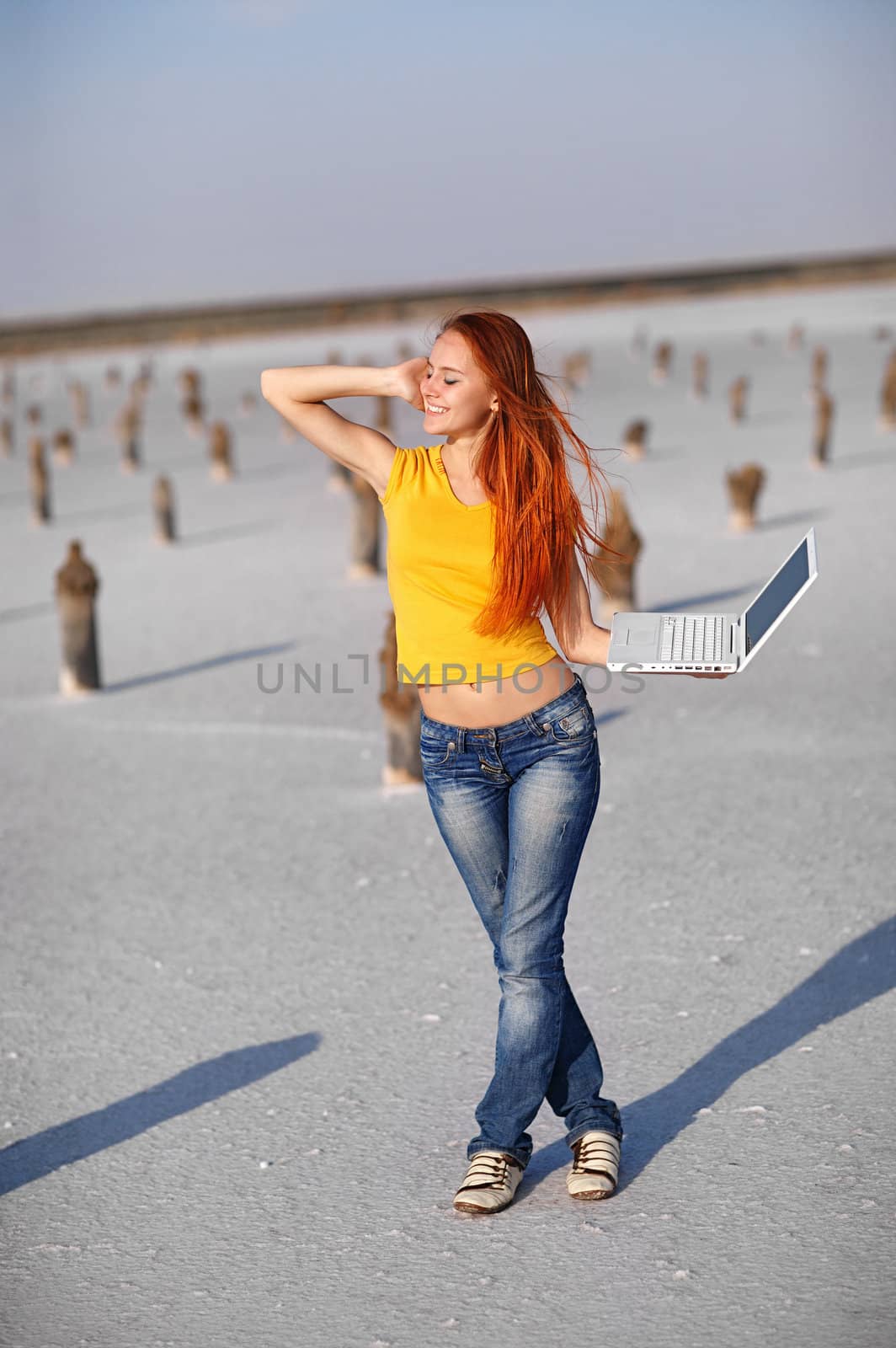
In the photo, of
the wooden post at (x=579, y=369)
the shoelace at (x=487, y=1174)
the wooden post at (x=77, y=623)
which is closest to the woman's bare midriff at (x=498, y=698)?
the shoelace at (x=487, y=1174)

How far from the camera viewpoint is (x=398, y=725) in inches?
303

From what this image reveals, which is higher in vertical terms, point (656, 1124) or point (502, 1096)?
point (502, 1096)

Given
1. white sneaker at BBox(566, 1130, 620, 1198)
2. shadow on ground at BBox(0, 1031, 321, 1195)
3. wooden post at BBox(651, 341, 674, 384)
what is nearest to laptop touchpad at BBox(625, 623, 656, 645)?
white sneaker at BBox(566, 1130, 620, 1198)

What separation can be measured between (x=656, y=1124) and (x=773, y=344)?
117 ft

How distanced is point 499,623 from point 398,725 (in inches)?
163

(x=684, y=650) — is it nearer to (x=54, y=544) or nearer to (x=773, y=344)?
(x=54, y=544)

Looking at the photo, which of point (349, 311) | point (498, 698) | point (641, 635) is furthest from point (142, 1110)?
point (349, 311)

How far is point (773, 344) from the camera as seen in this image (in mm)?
38156

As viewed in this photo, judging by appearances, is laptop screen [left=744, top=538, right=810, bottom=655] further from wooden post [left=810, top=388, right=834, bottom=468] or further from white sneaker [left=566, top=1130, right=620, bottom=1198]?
wooden post [left=810, top=388, right=834, bottom=468]

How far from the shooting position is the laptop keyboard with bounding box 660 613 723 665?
3.57 m

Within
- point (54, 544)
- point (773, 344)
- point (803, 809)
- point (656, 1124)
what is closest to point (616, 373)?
point (773, 344)

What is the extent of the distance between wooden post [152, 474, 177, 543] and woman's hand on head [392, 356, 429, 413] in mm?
12502

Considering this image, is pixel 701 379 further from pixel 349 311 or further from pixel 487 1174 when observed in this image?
pixel 349 311

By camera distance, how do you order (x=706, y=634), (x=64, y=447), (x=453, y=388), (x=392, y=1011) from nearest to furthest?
(x=453, y=388) → (x=706, y=634) → (x=392, y=1011) → (x=64, y=447)
